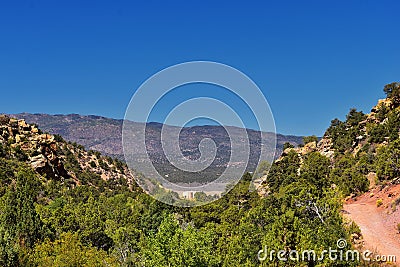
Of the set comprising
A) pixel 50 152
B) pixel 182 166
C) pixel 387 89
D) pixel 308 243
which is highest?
pixel 387 89

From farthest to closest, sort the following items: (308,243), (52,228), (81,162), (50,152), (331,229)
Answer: (81,162), (50,152), (52,228), (331,229), (308,243)

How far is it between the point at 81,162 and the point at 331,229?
219 feet

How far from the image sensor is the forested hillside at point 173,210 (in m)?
17.6

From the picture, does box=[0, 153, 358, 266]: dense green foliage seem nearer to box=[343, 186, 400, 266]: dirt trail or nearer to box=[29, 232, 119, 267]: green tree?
box=[29, 232, 119, 267]: green tree

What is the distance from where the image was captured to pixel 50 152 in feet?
210

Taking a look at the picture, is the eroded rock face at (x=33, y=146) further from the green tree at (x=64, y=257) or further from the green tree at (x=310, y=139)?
the green tree at (x=310, y=139)

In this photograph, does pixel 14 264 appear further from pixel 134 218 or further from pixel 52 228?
pixel 134 218

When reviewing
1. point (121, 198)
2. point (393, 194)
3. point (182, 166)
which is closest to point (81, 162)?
point (121, 198)

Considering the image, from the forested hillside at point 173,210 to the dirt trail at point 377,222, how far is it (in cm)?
213

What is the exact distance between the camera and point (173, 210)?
132ft

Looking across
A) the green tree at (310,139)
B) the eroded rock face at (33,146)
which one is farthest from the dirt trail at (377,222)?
the eroded rock face at (33,146)

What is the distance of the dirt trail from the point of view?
25016 millimetres

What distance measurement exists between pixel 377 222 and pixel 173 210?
2003 centimetres

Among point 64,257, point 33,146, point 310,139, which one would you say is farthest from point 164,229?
point 310,139
